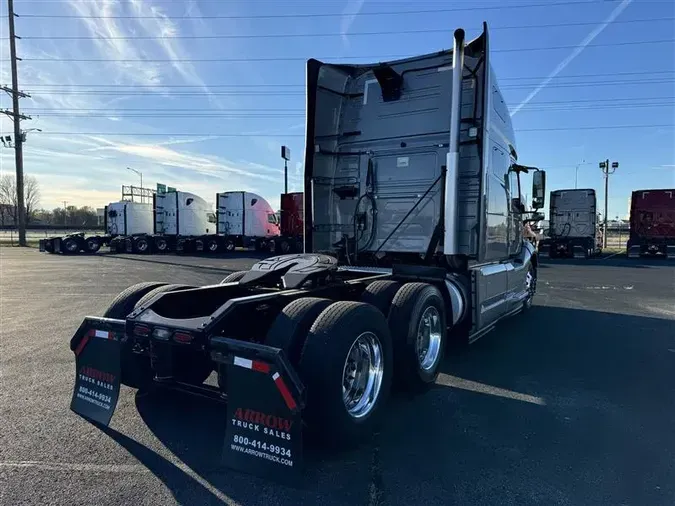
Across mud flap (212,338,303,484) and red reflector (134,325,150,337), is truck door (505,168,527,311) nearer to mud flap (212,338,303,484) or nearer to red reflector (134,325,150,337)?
mud flap (212,338,303,484)

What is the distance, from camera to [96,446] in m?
3.29

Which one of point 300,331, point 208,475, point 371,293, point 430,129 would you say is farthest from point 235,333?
point 430,129

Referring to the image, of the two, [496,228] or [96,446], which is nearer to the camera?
[96,446]

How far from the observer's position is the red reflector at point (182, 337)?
3.10 metres

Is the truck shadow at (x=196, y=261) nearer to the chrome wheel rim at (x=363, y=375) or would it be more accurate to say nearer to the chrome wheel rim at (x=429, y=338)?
the chrome wheel rim at (x=429, y=338)

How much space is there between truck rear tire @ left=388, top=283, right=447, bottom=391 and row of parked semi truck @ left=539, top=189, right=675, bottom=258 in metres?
22.7

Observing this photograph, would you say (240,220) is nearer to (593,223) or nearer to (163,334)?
(593,223)

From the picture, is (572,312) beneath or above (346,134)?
beneath

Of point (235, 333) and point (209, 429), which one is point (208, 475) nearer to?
point (209, 429)

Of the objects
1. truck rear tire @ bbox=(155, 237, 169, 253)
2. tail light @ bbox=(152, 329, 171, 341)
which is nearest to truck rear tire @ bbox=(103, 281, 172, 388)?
tail light @ bbox=(152, 329, 171, 341)

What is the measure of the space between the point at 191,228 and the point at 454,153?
28761mm

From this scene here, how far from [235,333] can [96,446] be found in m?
1.24

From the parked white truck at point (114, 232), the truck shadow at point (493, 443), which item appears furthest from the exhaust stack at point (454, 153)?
the parked white truck at point (114, 232)

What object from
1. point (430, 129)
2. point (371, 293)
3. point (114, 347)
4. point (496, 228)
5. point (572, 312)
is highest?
point (430, 129)
